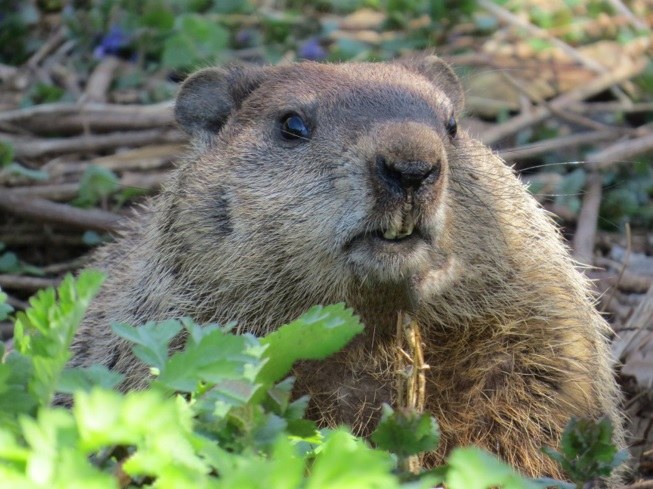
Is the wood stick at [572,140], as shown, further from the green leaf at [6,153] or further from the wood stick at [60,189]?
the green leaf at [6,153]

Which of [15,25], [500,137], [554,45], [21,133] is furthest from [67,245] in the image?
[554,45]

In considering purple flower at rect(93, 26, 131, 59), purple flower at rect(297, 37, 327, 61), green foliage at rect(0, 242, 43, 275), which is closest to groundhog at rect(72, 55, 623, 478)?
green foliage at rect(0, 242, 43, 275)

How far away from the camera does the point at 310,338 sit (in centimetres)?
251

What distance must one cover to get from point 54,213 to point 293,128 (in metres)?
2.60

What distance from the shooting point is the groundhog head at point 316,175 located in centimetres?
324

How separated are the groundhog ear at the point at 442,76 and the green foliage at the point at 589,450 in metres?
2.39

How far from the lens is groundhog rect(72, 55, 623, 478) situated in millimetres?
3328

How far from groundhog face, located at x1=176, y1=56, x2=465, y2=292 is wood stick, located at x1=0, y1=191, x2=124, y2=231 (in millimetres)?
1723

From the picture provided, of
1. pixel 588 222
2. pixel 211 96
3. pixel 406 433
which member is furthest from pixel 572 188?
pixel 406 433

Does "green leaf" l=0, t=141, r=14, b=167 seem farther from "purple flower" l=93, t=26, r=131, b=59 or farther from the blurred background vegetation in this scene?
"purple flower" l=93, t=26, r=131, b=59

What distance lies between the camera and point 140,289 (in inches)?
168

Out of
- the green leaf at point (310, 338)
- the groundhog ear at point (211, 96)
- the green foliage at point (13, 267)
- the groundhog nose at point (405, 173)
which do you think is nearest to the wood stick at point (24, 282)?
the green foliage at point (13, 267)

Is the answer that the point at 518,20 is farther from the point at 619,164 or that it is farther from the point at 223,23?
the point at 223,23

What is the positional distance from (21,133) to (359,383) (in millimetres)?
4089
